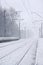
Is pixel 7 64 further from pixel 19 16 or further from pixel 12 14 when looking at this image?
pixel 12 14

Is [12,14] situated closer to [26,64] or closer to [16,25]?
[16,25]

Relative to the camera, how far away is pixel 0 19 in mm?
26484

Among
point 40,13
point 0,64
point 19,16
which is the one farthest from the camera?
point 19,16

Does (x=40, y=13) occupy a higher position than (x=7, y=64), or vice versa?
(x=40, y=13)

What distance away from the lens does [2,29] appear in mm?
23922

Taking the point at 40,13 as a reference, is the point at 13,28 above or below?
below

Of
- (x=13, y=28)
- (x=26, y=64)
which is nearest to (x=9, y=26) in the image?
(x=13, y=28)

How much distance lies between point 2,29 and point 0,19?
316 centimetres

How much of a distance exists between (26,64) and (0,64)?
78 centimetres

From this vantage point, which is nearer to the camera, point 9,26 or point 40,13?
point 40,13

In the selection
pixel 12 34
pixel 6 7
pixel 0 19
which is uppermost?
pixel 6 7

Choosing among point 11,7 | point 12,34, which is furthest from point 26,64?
point 11,7

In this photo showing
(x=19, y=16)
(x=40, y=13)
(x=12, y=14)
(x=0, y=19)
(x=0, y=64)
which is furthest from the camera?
(x=12, y=14)

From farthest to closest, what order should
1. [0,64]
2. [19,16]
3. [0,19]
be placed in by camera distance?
[19,16] → [0,19] → [0,64]
